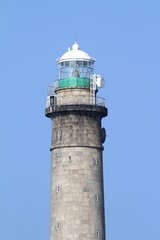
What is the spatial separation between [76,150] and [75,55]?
21.7 ft

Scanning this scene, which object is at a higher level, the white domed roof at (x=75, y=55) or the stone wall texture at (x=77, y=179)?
the white domed roof at (x=75, y=55)

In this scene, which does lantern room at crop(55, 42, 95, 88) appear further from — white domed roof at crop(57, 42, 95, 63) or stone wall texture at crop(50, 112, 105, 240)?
stone wall texture at crop(50, 112, 105, 240)

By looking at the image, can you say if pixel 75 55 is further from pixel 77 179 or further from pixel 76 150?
pixel 77 179

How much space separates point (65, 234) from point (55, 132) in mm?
7053

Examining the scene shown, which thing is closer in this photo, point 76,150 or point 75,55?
point 76,150

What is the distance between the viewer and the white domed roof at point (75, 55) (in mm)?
81188

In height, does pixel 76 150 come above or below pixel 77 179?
above

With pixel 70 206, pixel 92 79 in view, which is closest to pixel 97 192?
pixel 70 206

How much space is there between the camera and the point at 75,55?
267 ft

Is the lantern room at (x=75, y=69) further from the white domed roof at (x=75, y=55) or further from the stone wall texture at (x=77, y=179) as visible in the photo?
the stone wall texture at (x=77, y=179)

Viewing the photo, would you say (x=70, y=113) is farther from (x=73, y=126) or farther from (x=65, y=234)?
(x=65, y=234)

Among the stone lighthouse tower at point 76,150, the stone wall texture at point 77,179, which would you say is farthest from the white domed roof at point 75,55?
the stone wall texture at point 77,179

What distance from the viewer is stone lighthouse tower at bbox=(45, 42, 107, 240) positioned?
7900 cm

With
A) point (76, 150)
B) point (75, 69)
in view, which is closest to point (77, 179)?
point (76, 150)
